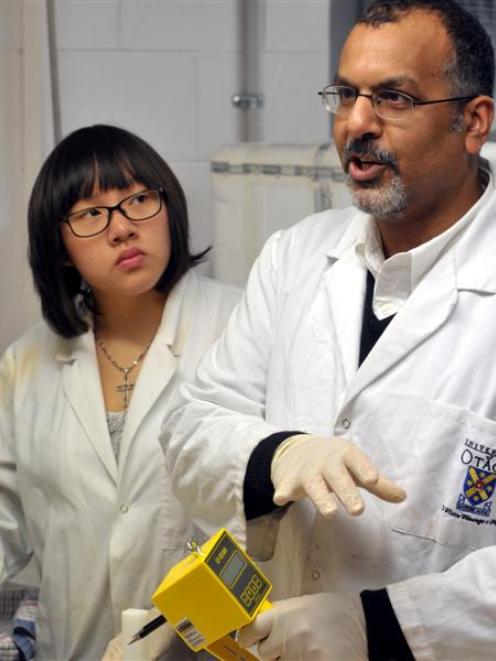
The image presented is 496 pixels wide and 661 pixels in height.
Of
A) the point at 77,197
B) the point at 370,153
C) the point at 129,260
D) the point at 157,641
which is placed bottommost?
the point at 157,641

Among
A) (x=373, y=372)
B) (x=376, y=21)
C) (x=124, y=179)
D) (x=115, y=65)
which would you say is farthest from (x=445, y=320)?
(x=115, y=65)

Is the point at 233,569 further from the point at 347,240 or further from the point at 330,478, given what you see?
the point at 347,240

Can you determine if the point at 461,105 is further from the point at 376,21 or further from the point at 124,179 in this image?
the point at 124,179

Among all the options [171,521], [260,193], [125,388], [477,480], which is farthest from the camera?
[260,193]

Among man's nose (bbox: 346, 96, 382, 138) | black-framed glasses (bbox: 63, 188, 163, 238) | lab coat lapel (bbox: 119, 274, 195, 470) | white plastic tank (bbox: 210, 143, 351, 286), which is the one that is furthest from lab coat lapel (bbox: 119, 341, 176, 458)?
man's nose (bbox: 346, 96, 382, 138)

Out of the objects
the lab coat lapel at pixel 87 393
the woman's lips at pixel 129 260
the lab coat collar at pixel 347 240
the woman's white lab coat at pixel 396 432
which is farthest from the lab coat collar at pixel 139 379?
the lab coat collar at pixel 347 240

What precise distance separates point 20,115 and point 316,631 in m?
1.50

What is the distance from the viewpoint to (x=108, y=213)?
186cm

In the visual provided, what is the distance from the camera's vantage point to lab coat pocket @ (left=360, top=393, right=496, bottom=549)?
1367mm

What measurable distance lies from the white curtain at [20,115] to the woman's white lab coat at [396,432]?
1.01 metres

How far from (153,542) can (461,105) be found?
89 cm

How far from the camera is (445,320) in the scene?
4.68 feet

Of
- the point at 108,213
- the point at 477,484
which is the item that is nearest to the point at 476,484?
the point at 477,484

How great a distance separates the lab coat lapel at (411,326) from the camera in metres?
1.43
